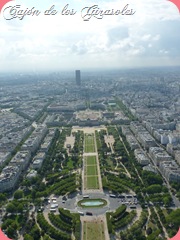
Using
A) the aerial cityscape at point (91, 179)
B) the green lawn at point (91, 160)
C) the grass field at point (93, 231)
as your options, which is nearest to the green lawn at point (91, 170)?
the aerial cityscape at point (91, 179)

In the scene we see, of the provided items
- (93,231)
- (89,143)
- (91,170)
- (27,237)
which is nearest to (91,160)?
(91,170)

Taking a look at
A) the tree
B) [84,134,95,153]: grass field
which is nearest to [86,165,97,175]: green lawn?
[84,134,95,153]: grass field

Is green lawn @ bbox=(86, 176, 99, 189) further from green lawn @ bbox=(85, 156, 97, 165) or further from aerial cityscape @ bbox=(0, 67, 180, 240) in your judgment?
green lawn @ bbox=(85, 156, 97, 165)

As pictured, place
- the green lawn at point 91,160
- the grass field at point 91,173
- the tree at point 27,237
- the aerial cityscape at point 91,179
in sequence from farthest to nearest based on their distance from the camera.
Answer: the green lawn at point 91,160 → the grass field at point 91,173 → the aerial cityscape at point 91,179 → the tree at point 27,237

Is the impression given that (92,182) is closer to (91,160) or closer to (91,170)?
(91,170)

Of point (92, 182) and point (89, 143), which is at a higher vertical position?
point (89, 143)

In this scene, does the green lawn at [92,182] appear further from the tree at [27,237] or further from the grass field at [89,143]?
the tree at [27,237]

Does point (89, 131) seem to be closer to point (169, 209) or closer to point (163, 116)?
point (163, 116)

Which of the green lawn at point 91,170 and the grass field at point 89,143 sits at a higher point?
the grass field at point 89,143
